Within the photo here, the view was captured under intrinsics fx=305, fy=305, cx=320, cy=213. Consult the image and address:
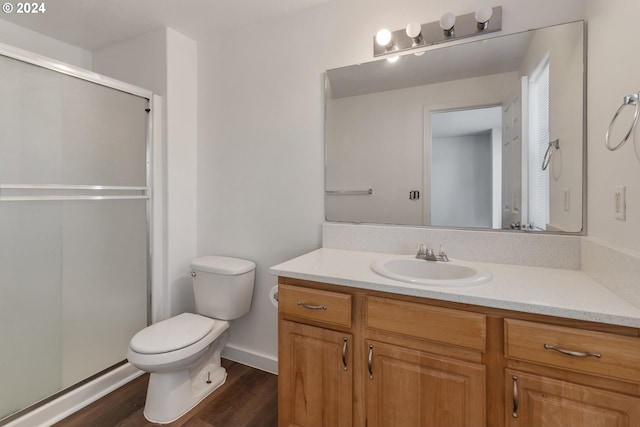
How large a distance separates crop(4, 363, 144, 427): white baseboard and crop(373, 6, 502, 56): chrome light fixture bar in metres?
2.48

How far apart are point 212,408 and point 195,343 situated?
417 mm

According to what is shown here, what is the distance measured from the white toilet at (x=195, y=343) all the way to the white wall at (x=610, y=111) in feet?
5.84

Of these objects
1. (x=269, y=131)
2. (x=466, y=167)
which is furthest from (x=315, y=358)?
(x=269, y=131)

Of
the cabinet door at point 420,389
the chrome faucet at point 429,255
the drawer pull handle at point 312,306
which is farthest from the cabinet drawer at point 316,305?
the chrome faucet at point 429,255

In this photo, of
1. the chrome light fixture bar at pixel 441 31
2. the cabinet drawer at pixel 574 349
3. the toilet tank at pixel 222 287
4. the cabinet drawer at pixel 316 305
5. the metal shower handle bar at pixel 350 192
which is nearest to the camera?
the cabinet drawer at pixel 574 349

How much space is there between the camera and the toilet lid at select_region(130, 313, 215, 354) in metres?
1.52

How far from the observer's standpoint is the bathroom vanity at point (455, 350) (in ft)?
2.90

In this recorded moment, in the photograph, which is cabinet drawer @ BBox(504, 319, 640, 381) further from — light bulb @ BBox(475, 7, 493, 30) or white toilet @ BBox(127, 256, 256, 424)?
white toilet @ BBox(127, 256, 256, 424)

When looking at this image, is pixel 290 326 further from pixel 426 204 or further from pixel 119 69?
pixel 119 69

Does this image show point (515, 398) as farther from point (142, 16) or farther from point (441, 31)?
point (142, 16)

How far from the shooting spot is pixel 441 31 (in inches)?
61.1

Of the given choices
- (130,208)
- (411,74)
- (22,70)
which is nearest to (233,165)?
(130,208)

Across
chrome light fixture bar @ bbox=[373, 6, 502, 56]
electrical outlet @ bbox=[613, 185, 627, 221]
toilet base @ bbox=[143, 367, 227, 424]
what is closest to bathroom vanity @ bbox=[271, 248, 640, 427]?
electrical outlet @ bbox=[613, 185, 627, 221]

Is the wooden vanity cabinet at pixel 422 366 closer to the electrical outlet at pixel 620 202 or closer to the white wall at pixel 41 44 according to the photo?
the electrical outlet at pixel 620 202
